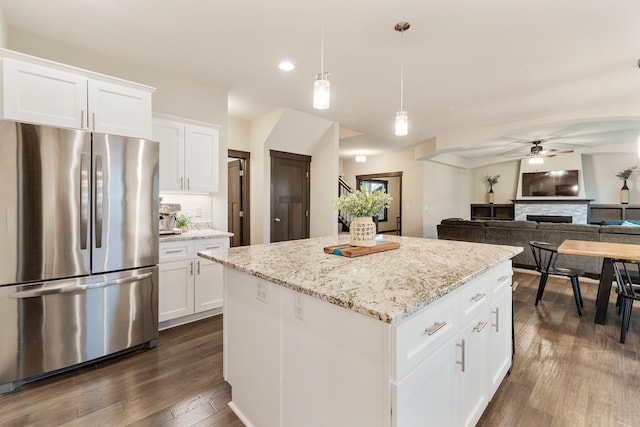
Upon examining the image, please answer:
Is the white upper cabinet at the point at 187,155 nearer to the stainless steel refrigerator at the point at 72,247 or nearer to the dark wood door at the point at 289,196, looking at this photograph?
the stainless steel refrigerator at the point at 72,247

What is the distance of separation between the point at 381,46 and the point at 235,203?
11.8 feet

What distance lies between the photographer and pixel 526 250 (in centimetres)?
542

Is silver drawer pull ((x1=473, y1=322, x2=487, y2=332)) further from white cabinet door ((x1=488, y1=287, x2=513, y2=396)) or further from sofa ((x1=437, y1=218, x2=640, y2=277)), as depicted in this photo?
sofa ((x1=437, y1=218, x2=640, y2=277))

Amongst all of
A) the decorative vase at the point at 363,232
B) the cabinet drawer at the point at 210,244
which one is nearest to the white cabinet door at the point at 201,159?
the cabinet drawer at the point at 210,244

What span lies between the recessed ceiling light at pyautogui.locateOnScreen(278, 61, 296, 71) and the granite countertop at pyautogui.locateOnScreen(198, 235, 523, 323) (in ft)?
6.47

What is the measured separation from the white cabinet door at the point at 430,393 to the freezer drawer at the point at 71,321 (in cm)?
239

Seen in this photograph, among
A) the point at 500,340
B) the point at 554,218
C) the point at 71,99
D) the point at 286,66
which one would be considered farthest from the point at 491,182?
the point at 71,99

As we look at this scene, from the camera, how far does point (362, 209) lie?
2.01 m

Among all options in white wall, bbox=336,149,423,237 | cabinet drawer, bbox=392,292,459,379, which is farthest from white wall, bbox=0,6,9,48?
white wall, bbox=336,149,423,237

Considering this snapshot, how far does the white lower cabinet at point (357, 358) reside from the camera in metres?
1.05

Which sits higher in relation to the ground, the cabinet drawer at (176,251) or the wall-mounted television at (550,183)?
the wall-mounted television at (550,183)

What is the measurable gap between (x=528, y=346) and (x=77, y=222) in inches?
154

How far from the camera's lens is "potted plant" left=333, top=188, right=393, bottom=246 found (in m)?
1.99

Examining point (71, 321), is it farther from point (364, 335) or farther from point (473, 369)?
point (473, 369)
